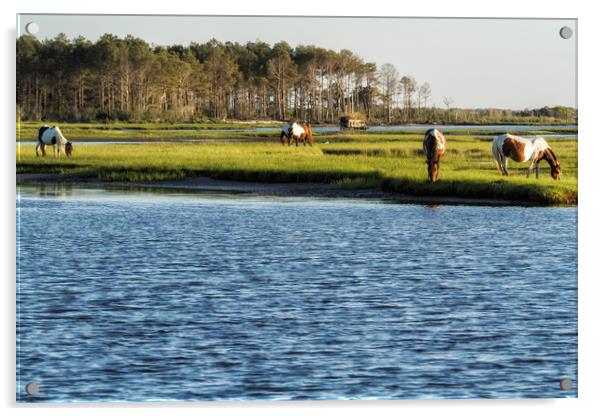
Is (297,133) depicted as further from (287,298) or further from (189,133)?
(287,298)

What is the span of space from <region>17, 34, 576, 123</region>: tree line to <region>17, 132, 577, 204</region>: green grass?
323 millimetres

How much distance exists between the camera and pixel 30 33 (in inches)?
415

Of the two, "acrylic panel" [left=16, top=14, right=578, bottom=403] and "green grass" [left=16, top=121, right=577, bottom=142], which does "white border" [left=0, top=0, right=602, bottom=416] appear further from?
"green grass" [left=16, top=121, right=577, bottom=142]

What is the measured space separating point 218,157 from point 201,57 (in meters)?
1.51

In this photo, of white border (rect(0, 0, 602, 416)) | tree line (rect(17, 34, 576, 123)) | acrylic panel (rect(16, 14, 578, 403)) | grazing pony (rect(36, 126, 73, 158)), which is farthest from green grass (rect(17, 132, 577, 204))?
white border (rect(0, 0, 602, 416))

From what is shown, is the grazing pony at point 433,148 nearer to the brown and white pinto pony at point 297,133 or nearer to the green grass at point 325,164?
the green grass at point 325,164

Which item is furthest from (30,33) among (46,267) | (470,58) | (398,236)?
(398,236)

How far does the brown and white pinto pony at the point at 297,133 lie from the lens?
1323 centimetres

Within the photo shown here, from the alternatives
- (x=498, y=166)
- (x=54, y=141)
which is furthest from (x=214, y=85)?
(x=498, y=166)

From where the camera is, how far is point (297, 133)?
13367 millimetres

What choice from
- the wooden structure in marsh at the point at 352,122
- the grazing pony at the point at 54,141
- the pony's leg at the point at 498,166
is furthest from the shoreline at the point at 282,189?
the wooden structure in marsh at the point at 352,122

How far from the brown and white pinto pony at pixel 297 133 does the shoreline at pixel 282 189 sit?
0.82 meters

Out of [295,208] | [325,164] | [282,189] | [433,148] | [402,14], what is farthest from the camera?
[295,208]

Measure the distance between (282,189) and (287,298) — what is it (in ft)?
9.55
